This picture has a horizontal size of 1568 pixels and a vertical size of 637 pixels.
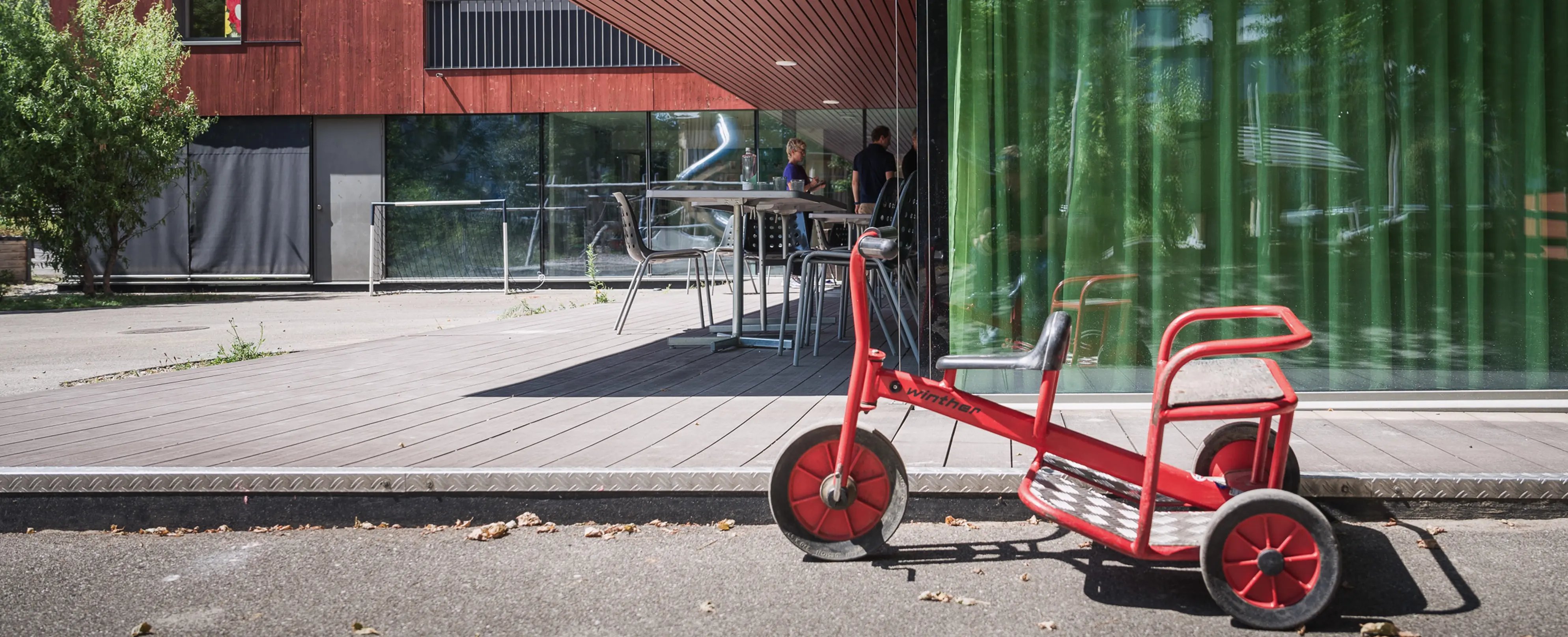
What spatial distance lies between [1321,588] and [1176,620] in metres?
0.34

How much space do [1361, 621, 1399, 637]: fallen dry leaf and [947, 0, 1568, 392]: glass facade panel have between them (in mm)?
2622

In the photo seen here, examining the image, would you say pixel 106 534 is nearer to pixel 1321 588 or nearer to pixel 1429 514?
pixel 1321 588

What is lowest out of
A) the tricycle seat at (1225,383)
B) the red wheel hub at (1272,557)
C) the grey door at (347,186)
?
the red wheel hub at (1272,557)

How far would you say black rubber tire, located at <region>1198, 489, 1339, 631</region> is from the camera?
2762 mm

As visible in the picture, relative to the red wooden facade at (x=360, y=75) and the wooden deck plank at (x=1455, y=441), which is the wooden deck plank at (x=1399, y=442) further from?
the red wooden facade at (x=360, y=75)

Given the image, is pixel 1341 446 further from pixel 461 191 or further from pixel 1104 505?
pixel 461 191

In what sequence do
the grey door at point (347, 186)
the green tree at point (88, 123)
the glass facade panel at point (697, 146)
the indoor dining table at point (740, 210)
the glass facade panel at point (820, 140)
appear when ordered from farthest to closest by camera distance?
the grey door at point (347, 186) < the glass facade panel at point (697, 146) < the glass facade panel at point (820, 140) < the green tree at point (88, 123) < the indoor dining table at point (740, 210)

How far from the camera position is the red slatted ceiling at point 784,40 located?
9.97 meters

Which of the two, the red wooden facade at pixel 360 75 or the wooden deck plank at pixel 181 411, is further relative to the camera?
the red wooden facade at pixel 360 75

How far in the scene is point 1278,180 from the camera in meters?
5.26

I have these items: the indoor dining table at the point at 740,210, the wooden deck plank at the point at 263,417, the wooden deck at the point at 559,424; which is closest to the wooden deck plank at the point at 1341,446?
the wooden deck at the point at 559,424

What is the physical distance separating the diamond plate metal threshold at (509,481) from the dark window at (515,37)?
1644 cm

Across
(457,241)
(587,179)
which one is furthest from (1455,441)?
(457,241)

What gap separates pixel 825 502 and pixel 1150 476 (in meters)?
0.88
